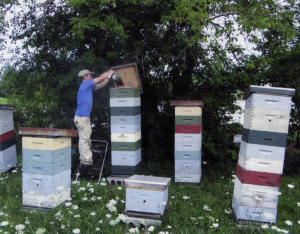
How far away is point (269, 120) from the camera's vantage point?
2.92m

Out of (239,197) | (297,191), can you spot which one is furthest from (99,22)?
(297,191)

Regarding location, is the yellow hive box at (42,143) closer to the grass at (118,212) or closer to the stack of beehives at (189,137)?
the grass at (118,212)

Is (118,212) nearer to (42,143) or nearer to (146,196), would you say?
(146,196)

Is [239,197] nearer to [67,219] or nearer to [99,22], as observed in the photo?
[67,219]

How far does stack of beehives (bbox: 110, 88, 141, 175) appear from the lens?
4.51 meters

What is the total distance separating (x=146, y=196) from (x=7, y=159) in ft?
10.5

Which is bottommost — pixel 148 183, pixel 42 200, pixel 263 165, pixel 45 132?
pixel 42 200

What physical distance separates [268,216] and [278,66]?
13.0 feet

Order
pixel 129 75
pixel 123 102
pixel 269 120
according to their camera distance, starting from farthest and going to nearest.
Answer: pixel 129 75, pixel 123 102, pixel 269 120

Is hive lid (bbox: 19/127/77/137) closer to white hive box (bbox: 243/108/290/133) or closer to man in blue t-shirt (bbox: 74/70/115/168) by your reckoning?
man in blue t-shirt (bbox: 74/70/115/168)

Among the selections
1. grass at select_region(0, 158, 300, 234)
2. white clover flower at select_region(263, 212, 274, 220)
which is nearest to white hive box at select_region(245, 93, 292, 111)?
white clover flower at select_region(263, 212, 274, 220)

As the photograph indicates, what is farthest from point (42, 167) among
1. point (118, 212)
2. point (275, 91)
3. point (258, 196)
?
point (275, 91)

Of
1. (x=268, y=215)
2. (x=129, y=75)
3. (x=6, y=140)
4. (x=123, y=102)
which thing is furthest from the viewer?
(x=6, y=140)

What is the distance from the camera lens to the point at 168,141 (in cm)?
626
